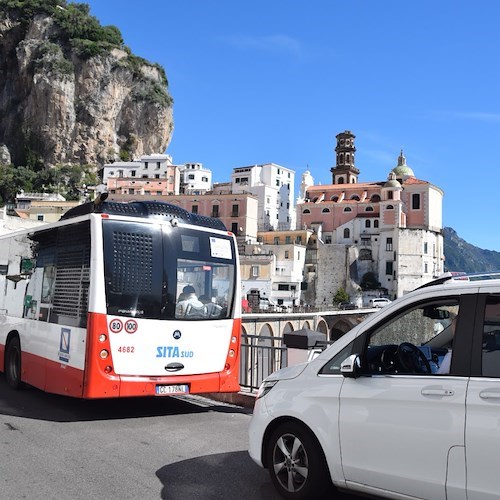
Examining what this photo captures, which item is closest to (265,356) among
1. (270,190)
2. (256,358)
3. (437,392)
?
(256,358)

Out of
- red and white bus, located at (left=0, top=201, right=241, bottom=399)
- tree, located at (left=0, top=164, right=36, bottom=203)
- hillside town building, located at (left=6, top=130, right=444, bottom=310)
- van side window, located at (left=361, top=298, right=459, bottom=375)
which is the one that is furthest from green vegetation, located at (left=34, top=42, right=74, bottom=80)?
van side window, located at (left=361, top=298, right=459, bottom=375)

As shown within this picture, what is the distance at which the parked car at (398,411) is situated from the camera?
3.34 meters

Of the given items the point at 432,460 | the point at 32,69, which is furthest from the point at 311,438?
the point at 32,69

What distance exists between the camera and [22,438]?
20.6 feet

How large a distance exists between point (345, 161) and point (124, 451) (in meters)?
94.5

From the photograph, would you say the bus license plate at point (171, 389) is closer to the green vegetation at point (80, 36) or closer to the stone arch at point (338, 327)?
the stone arch at point (338, 327)

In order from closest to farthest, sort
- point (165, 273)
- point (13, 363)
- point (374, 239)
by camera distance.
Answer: point (165, 273), point (13, 363), point (374, 239)

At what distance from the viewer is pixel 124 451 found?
19.4ft

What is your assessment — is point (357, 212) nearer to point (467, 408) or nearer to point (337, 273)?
point (337, 273)

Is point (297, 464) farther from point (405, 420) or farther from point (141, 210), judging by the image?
point (141, 210)

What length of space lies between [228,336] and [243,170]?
91.7m

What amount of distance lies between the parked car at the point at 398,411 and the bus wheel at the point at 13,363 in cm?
612

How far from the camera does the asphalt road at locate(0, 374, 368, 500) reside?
4695 mm

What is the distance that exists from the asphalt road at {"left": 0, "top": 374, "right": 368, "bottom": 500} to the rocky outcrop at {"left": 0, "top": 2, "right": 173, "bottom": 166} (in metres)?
93.4
